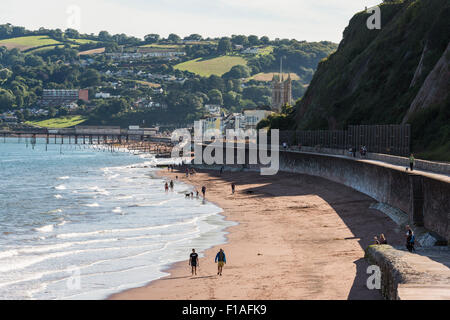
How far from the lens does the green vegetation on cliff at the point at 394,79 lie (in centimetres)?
5788

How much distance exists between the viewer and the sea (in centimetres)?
2978

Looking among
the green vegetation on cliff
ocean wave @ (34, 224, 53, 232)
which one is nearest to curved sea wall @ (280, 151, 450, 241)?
the green vegetation on cliff

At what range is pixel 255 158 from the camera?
287 ft

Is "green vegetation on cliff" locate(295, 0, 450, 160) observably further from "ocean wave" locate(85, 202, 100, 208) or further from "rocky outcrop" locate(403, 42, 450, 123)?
"ocean wave" locate(85, 202, 100, 208)

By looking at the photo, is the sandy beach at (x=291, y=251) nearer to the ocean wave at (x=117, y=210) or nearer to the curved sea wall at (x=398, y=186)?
the curved sea wall at (x=398, y=186)

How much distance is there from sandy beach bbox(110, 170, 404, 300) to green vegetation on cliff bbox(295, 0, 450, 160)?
33.7 ft

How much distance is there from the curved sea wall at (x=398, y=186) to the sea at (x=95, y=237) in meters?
10.7

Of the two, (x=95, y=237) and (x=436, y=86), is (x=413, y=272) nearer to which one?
(x=95, y=237)

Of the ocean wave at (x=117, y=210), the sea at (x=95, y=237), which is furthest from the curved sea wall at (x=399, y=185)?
the ocean wave at (x=117, y=210)

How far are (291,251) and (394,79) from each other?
44.0 m

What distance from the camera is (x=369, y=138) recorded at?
208ft

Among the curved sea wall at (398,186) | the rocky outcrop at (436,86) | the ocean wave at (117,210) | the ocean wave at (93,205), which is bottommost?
the ocean wave at (93,205)

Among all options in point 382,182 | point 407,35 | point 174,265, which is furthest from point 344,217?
point 407,35
